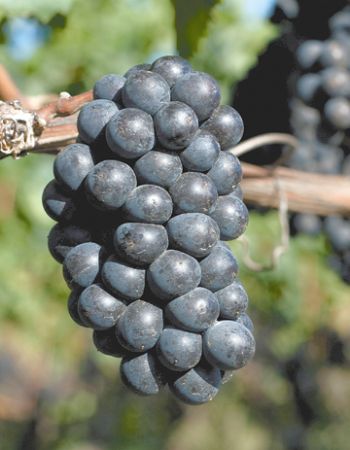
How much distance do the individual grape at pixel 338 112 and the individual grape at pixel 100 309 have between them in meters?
0.88

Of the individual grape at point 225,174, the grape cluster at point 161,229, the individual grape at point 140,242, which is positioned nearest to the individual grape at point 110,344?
the grape cluster at point 161,229

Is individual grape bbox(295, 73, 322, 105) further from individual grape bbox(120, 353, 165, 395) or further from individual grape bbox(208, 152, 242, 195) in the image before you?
individual grape bbox(120, 353, 165, 395)

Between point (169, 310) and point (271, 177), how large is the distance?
0.66m

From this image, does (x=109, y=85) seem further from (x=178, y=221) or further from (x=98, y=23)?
(x=98, y=23)

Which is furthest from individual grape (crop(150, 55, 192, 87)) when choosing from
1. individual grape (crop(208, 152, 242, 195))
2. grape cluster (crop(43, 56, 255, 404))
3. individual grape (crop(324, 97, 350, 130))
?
individual grape (crop(324, 97, 350, 130))

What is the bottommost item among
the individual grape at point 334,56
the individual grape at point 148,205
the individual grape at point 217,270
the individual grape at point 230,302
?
the individual grape at point 334,56

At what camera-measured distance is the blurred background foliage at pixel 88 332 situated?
2.74m

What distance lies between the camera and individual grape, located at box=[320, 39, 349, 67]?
1.73 meters

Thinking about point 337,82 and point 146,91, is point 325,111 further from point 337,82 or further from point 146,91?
point 146,91

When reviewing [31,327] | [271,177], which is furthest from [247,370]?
[271,177]

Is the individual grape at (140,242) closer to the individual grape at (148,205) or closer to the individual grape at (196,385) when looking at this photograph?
the individual grape at (148,205)

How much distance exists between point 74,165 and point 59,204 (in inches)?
2.5

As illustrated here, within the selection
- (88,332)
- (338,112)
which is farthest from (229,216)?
(88,332)

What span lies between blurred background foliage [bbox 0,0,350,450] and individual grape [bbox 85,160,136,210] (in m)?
0.61
